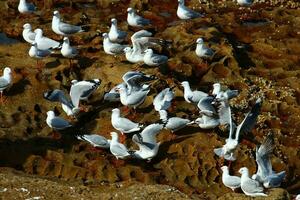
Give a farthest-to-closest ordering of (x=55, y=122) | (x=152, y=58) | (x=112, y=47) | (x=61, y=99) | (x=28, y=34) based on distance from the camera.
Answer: (x=28, y=34), (x=112, y=47), (x=152, y=58), (x=61, y=99), (x=55, y=122)

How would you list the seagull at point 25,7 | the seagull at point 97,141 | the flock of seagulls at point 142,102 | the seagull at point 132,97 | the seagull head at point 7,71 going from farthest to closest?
the seagull at point 25,7, the seagull head at point 7,71, the seagull at point 132,97, the seagull at point 97,141, the flock of seagulls at point 142,102

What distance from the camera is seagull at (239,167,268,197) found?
1434cm

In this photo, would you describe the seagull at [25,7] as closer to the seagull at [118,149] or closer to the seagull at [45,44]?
the seagull at [45,44]

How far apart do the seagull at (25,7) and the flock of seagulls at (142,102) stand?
1.89m

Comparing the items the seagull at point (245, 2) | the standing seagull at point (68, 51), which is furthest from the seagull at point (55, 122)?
the seagull at point (245, 2)

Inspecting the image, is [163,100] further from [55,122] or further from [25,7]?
[25,7]

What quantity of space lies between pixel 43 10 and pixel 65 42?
16.7ft

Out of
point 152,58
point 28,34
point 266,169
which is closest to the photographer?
point 266,169

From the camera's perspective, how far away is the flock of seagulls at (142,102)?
14.7 meters

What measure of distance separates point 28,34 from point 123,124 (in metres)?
5.28

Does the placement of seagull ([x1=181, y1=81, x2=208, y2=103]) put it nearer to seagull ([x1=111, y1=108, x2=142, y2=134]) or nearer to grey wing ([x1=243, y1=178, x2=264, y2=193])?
seagull ([x1=111, y1=108, x2=142, y2=134])

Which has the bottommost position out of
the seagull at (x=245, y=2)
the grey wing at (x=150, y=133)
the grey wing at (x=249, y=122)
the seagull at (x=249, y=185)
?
the seagull at (x=245, y=2)

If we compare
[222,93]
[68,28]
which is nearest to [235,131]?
[222,93]

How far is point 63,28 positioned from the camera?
20.4m
